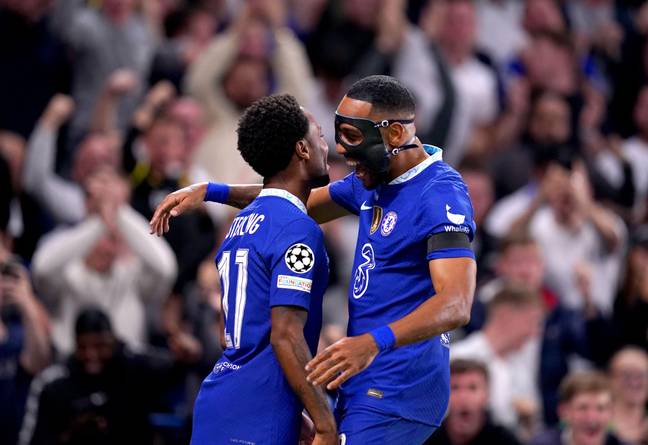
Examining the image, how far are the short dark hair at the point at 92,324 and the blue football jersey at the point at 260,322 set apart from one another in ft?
8.45

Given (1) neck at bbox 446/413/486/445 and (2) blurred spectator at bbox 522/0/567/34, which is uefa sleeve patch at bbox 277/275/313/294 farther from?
(2) blurred spectator at bbox 522/0/567/34

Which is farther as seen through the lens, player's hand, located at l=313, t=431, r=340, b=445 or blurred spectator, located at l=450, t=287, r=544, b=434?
blurred spectator, located at l=450, t=287, r=544, b=434

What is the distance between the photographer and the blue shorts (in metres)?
5.43

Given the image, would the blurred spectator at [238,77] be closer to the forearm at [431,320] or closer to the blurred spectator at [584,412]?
the blurred spectator at [584,412]

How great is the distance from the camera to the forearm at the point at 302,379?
17.5 ft

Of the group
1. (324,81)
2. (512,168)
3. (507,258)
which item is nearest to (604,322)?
(507,258)

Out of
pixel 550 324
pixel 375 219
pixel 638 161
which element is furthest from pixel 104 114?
pixel 375 219

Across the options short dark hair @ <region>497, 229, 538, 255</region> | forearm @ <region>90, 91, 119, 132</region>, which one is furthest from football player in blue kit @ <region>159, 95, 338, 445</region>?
forearm @ <region>90, 91, 119, 132</region>

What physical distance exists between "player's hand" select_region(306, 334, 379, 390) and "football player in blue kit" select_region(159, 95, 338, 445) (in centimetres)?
29

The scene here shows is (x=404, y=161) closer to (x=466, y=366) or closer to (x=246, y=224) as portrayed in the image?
(x=246, y=224)

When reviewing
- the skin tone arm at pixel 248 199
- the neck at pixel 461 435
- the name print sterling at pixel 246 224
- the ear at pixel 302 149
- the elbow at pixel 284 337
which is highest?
the ear at pixel 302 149

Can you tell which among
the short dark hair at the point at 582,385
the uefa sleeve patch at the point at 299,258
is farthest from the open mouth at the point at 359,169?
the short dark hair at the point at 582,385

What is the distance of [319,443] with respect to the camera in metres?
5.36

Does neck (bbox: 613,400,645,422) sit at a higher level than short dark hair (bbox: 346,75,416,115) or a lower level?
lower
